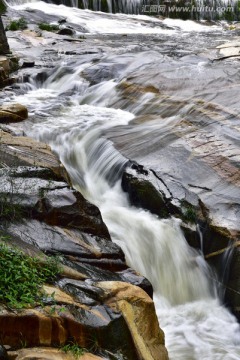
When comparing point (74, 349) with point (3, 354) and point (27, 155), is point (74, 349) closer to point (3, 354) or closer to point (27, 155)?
point (3, 354)

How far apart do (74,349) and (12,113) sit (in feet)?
23.8

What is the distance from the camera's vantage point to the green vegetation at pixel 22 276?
3.86 meters

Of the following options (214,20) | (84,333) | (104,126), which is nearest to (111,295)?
(84,333)

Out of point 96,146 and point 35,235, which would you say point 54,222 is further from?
point 96,146

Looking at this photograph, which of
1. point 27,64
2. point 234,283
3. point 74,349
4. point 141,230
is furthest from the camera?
point 27,64

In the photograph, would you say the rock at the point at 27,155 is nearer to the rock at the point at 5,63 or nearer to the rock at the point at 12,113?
the rock at the point at 12,113

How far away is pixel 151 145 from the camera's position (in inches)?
330

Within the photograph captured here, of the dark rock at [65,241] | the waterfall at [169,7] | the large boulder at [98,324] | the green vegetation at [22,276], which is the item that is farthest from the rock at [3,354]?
the waterfall at [169,7]

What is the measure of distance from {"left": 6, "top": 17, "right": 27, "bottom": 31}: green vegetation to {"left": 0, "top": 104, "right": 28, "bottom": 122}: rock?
13061mm

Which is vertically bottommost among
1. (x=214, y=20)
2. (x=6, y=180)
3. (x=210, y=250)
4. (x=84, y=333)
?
(x=210, y=250)

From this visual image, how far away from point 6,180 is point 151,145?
3.24 m

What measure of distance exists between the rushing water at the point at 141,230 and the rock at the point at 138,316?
2.96ft

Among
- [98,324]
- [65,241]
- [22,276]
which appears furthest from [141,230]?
[22,276]

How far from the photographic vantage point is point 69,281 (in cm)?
456
